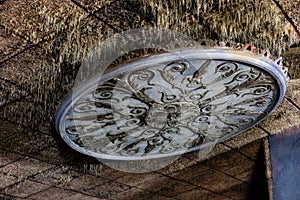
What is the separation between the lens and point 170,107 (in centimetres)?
296

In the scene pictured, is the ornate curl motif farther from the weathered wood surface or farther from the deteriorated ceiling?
the weathered wood surface

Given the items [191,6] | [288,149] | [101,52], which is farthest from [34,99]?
[288,149]

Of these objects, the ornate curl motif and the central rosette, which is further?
the central rosette

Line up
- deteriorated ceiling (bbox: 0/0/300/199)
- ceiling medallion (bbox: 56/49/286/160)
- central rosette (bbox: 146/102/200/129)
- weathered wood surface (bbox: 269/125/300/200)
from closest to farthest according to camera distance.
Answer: deteriorated ceiling (bbox: 0/0/300/199)
ceiling medallion (bbox: 56/49/286/160)
central rosette (bbox: 146/102/200/129)
weathered wood surface (bbox: 269/125/300/200)

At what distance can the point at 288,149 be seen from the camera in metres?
4.04

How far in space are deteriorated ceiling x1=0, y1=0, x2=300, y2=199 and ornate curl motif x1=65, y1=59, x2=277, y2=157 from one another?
7.0 inches

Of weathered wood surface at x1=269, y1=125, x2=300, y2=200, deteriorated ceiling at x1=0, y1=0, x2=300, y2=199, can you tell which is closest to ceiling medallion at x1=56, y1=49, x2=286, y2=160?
deteriorated ceiling at x1=0, y1=0, x2=300, y2=199

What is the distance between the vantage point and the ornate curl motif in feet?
8.41

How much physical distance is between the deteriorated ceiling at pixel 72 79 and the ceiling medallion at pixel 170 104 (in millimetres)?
121

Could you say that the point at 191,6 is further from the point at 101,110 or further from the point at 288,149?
the point at 288,149

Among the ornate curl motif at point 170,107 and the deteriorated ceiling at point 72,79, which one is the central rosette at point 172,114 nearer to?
the ornate curl motif at point 170,107

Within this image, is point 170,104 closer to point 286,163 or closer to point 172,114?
point 172,114

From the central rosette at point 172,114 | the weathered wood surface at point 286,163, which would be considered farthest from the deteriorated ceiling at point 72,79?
the central rosette at point 172,114

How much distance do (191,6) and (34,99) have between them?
1.11 metres
